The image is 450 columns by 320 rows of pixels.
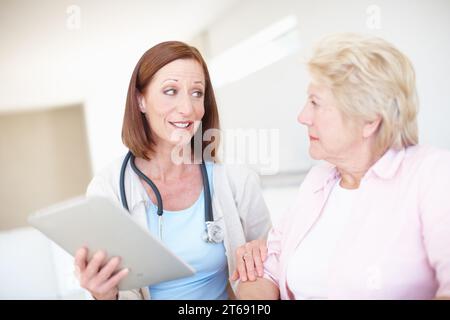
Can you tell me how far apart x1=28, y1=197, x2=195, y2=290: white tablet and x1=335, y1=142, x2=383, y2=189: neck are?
0.44 meters

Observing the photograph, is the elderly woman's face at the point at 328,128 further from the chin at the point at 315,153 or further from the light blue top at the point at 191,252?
the light blue top at the point at 191,252

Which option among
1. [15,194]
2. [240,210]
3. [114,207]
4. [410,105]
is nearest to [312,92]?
[410,105]

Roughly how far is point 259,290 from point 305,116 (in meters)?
0.46

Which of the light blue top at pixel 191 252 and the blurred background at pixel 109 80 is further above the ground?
the blurred background at pixel 109 80

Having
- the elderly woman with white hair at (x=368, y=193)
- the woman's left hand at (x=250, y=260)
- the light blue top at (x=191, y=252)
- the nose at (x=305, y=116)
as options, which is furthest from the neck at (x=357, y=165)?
the light blue top at (x=191, y=252)

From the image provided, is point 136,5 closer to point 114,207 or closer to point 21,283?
point 114,207

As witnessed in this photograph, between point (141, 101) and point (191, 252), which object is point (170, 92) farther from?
point (191, 252)

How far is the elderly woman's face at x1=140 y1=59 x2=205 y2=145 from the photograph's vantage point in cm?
126

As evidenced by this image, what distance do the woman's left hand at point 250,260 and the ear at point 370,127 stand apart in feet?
1.30

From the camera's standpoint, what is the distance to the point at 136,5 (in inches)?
54.1

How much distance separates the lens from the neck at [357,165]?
3.67ft

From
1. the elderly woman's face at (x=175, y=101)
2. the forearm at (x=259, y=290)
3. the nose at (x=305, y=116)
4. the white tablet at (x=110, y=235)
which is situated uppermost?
the elderly woman's face at (x=175, y=101)
